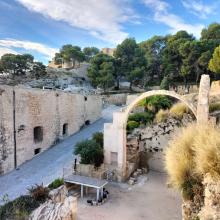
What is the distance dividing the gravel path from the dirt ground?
9.42 feet

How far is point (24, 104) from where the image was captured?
15.7 metres

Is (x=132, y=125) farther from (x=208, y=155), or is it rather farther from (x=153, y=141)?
(x=208, y=155)

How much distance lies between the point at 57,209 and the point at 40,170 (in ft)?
24.0

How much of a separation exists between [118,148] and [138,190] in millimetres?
2215

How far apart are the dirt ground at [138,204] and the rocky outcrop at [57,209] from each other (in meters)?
1.78

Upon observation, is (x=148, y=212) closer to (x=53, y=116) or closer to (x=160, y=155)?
(x=160, y=155)

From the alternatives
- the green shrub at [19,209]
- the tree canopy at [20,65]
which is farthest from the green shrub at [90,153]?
the tree canopy at [20,65]

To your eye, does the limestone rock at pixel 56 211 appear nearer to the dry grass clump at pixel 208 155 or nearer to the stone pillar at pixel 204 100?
the dry grass clump at pixel 208 155

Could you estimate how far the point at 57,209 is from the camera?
306 inches

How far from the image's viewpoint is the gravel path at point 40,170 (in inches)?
505

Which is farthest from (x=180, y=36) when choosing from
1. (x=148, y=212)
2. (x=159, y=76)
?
(x=148, y=212)

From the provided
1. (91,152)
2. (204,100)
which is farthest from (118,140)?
(204,100)

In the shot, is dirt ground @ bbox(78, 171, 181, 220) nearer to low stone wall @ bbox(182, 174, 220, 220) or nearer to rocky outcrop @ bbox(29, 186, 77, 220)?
rocky outcrop @ bbox(29, 186, 77, 220)

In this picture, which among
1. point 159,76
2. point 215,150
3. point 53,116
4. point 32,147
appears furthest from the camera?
point 159,76
